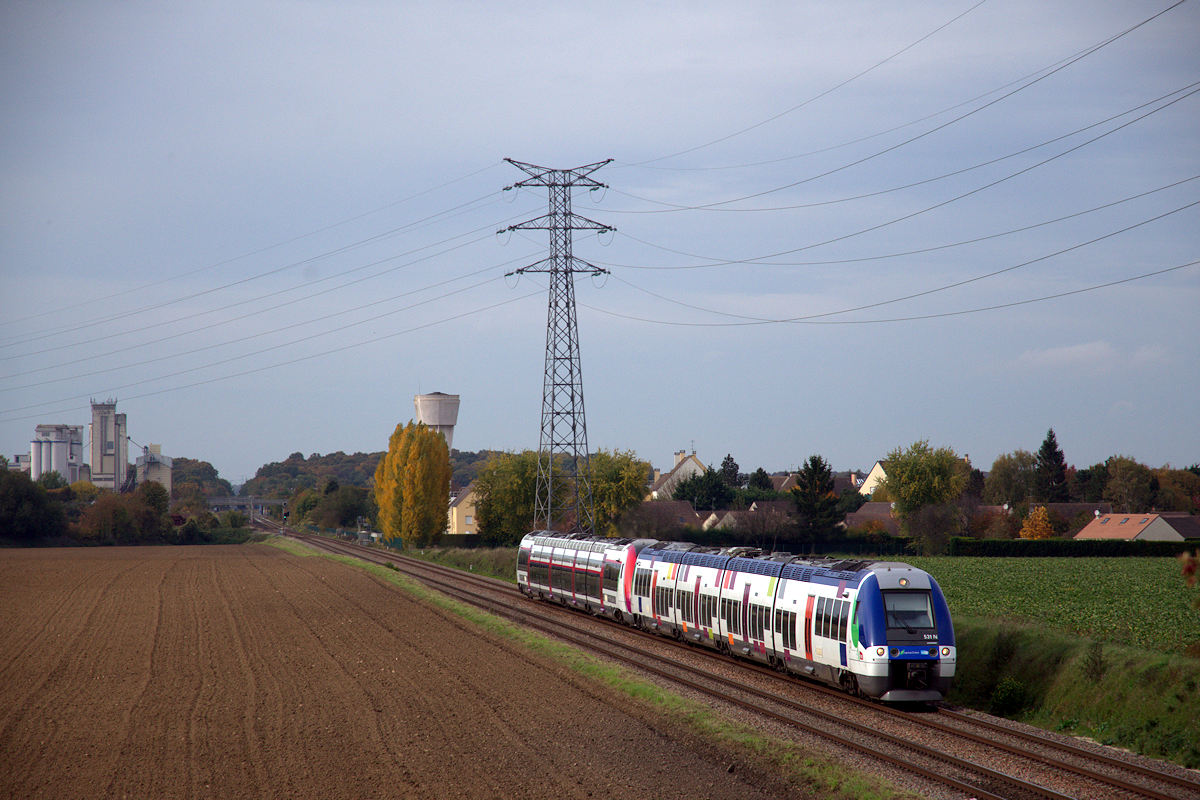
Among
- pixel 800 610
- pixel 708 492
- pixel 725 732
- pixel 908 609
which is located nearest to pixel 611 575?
pixel 800 610

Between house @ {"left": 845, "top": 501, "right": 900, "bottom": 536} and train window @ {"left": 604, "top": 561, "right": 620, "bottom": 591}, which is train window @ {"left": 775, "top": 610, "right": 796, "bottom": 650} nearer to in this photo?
train window @ {"left": 604, "top": 561, "right": 620, "bottom": 591}

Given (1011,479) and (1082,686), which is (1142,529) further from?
(1082,686)

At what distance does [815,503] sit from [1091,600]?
6284 centimetres

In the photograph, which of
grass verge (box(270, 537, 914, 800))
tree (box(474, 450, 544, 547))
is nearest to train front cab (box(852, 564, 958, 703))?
grass verge (box(270, 537, 914, 800))

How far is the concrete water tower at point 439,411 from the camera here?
14312 centimetres

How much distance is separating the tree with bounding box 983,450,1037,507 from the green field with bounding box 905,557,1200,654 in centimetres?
8395

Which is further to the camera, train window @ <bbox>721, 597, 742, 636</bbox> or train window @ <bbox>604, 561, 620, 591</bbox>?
train window @ <bbox>604, 561, 620, 591</bbox>

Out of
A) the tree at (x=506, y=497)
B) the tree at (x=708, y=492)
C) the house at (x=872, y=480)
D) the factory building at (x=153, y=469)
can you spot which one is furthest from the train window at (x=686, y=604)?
the factory building at (x=153, y=469)

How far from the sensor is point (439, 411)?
143375mm

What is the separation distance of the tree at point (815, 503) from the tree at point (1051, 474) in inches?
2012

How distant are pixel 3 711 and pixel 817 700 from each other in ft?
58.2

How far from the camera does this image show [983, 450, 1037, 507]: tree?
137125 millimetres

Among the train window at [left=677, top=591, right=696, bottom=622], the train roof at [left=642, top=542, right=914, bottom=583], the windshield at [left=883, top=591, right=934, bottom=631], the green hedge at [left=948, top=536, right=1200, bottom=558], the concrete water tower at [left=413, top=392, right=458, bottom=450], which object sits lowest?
the green hedge at [left=948, top=536, right=1200, bottom=558]

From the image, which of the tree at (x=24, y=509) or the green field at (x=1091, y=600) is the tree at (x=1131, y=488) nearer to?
the green field at (x=1091, y=600)
